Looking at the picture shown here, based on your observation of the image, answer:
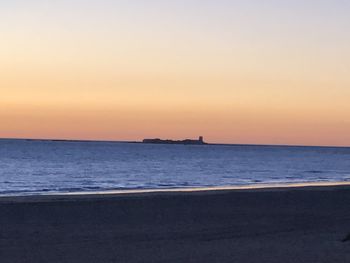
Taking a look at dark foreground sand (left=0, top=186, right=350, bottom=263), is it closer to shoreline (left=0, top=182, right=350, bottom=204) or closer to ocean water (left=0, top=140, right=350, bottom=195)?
shoreline (left=0, top=182, right=350, bottom=204)

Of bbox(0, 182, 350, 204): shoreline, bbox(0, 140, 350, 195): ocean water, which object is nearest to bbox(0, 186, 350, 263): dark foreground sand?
bbox(0, 182, 350, 204): shoreline

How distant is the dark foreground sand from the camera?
13.1 meters

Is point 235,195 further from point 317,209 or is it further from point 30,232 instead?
point 30,232

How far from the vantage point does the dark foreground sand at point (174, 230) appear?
43.0 ft

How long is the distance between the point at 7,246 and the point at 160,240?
2809 millimetres

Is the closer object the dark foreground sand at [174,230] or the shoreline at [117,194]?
the dark foreground sand at [174,230]

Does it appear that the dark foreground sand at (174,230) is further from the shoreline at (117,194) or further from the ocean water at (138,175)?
the ocean water at (138,175)

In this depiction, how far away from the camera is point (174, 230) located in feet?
53.8

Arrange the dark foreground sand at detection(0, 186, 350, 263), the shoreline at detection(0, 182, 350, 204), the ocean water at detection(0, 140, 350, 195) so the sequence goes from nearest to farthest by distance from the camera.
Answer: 1. the dark foreground sand at detection(0, 186, 350, 263)
2. the shoreline at detection(0, 182, 350, 204)
3. the ocean water at detection(0, 140, 350, 195)

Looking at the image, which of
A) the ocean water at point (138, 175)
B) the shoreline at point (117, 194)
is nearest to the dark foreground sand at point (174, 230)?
the shoreline at point (117, 194)

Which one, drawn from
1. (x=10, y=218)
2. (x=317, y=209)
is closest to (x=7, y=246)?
(x=10, y=218)

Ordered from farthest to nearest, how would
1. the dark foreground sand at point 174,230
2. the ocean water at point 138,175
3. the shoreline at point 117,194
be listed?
the ocean water at point 138,175 < the shoreline at point 117,194 < the dark foreground sand at point 174,230

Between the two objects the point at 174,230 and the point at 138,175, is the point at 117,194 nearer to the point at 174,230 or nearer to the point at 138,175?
the point at 174,230

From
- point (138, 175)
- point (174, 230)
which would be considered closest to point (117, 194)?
point (174, 230)
